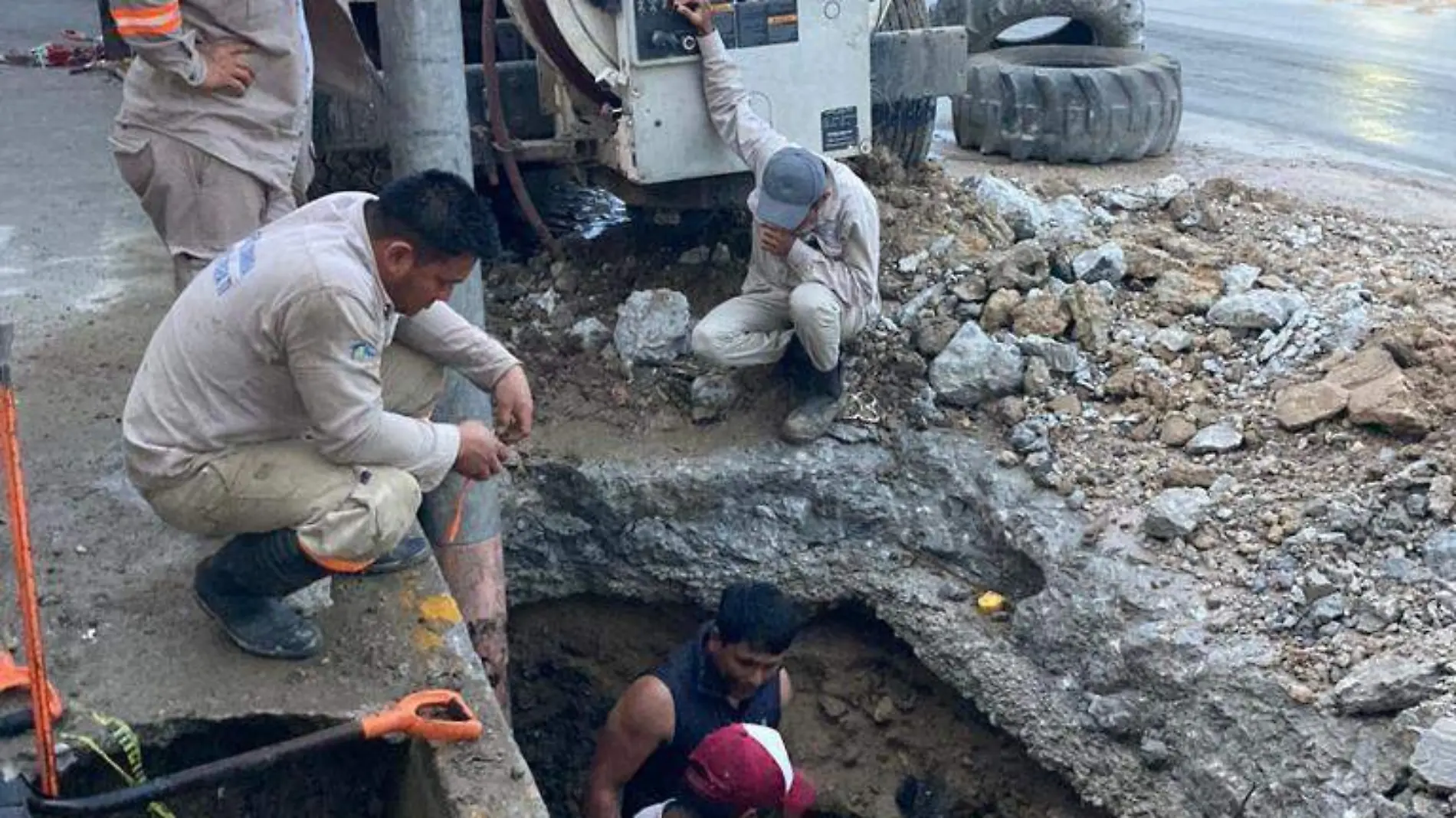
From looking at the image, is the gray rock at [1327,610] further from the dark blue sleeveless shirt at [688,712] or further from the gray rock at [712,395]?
the gray rock at [712,395]

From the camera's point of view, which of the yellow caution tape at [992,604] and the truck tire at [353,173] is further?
the truck tire at [353,173]

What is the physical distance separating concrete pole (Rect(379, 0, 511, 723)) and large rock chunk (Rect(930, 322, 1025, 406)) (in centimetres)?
166

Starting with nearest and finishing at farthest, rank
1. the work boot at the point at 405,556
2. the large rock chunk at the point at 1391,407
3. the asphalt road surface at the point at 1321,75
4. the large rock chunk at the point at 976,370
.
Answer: the work boot at the point at 405,556, the large rock chunk at the point at 1391,407, the large rock chunk at the point at 976,370, the asphalt road surface at the point at 1321,75

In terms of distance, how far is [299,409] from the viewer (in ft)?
12.4

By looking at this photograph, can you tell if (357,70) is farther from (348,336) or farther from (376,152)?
(348,336)

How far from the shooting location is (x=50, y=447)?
4.86 meters

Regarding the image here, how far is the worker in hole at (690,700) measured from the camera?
4566mm

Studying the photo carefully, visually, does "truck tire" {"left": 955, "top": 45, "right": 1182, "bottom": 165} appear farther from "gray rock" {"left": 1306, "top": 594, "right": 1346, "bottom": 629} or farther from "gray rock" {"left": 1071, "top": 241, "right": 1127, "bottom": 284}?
"gray rock" {"left": 1306, "top": 594, "right": 1346, "bottom": 629}

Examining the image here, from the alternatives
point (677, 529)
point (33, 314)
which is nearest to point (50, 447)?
point (33, 314)

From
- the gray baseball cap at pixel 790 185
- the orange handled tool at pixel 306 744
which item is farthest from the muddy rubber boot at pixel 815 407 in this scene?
the orange handled tool at pixel 306 744

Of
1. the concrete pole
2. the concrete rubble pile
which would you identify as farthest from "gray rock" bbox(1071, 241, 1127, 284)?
the concrete pole

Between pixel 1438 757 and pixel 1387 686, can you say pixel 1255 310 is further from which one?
pixel 1438 757

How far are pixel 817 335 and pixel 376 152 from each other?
80.8 inches

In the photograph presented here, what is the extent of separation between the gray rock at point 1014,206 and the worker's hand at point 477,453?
123 inches
